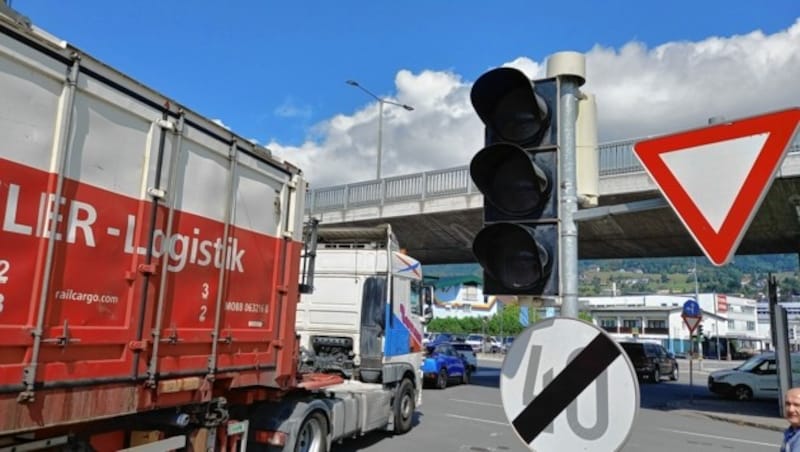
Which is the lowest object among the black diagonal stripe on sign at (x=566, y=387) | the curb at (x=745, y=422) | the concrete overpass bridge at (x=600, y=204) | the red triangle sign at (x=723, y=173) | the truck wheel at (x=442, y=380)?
the curb at (x=745, y=422)

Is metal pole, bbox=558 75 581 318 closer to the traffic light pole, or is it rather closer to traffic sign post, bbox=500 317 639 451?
the traffic light pole

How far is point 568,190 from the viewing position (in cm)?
319

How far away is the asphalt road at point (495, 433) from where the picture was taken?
34.2 feet

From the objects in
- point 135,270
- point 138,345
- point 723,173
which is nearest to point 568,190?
point 723,173

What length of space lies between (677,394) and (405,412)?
16.6 metres

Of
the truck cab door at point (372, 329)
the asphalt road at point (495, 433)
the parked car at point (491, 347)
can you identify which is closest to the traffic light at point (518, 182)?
the asphalt road at point (495, 433)

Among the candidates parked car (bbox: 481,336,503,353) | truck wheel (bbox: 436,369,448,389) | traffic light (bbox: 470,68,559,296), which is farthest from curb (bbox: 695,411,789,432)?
parked car (bbox: 481,336,503,353)

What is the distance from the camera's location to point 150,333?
491 cm

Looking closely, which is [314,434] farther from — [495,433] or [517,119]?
[517,119]

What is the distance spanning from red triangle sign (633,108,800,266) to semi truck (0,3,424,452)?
12.5 ft

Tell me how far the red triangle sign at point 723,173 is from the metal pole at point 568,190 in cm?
44

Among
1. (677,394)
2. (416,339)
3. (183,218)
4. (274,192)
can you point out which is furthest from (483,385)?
(183,218)

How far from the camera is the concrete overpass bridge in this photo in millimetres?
16141

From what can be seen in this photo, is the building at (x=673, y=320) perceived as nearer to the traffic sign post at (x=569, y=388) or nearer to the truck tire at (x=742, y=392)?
the truck tire at (x=742, y=392)
